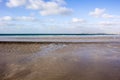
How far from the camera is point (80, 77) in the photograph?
190 inches

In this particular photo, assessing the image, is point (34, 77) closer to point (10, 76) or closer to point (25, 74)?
point (25, 74)

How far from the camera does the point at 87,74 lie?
5168mm

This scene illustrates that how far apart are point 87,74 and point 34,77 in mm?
1803

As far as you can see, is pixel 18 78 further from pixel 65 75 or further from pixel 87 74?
pixel 87 74

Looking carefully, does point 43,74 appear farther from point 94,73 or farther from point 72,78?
point 94,73

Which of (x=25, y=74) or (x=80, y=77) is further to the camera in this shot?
(x=25, y=74)

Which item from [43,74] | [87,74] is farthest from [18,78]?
[87,74]

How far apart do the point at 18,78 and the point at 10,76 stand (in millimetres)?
356

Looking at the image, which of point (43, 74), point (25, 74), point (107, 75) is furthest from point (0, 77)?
point (107, 75)

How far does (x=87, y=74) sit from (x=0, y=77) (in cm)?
287

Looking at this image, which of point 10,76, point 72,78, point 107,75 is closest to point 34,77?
point 10,76

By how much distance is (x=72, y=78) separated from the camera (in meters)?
4.73

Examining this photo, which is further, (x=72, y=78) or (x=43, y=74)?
(x=43, y=74)

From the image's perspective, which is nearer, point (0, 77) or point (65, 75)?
point (0, 77)
